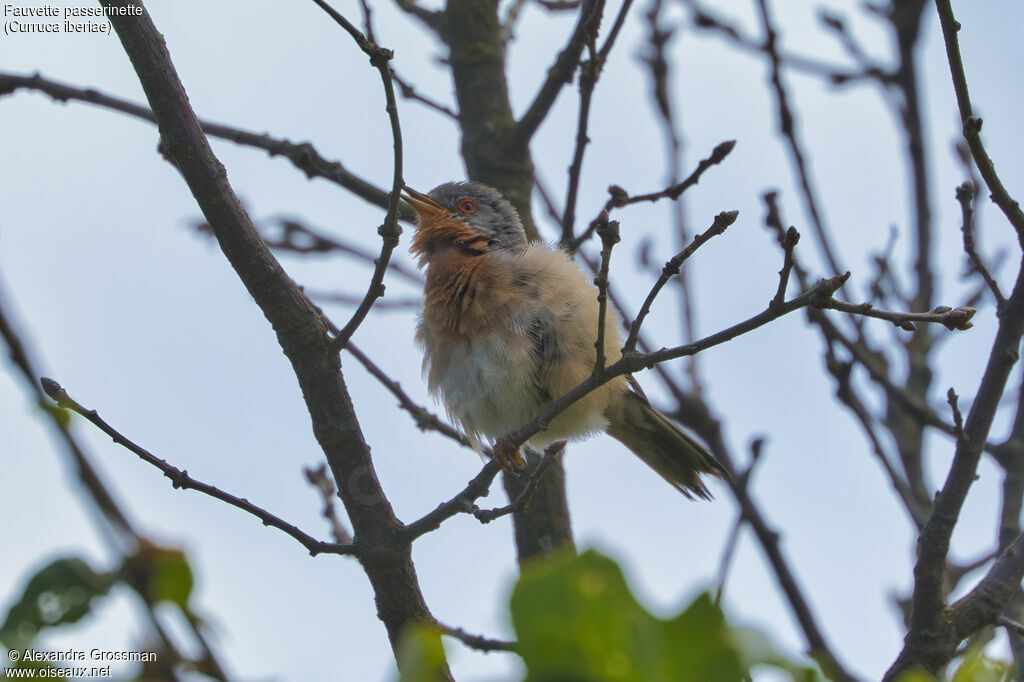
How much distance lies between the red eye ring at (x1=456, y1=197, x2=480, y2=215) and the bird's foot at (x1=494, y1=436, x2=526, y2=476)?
1587 mm

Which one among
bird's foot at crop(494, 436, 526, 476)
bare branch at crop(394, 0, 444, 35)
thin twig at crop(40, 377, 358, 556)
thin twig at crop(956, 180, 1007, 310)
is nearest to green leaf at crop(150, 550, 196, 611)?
thin twig at crop(40, 377, 358, 556)

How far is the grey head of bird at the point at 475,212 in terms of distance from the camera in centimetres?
586

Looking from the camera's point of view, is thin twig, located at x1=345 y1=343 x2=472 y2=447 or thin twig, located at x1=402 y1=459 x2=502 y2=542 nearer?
thin twig, located at x1=402 y1=459 x2=502 y2=542

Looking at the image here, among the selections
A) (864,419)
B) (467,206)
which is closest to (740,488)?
(864,419)

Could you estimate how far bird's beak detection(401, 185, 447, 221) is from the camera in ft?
20.1

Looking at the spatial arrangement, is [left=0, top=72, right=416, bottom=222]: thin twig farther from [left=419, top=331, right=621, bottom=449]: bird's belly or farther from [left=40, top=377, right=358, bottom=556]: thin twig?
[left=40, top=377, right=358, bottom=556]: thin twig

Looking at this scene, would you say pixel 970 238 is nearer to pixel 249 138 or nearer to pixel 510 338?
pixel 510 338

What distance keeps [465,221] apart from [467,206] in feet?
0.70

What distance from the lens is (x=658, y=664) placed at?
3.80ft

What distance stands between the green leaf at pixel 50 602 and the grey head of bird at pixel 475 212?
4.55 meters

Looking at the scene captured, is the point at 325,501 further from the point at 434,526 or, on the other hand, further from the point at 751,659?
the point at 751,659

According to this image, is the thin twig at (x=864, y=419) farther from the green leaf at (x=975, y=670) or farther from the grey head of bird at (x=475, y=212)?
the green leaf at (x=975, y=670)

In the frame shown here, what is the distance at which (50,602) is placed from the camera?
4.24ft

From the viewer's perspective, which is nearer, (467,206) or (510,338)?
(510,338)
